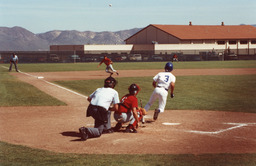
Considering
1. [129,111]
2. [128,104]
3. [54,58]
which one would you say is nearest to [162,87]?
[129,111]

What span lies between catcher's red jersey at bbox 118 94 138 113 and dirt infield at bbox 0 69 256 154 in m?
0.62

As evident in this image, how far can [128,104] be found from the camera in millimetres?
9836

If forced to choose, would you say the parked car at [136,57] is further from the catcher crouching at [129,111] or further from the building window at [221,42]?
the catcher crouching at [129,111]

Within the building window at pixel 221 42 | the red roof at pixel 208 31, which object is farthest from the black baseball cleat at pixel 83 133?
the building window at pixel 221 42

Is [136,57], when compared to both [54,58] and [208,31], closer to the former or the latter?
[54,58]

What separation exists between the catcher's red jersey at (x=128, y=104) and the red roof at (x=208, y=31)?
82.9 m

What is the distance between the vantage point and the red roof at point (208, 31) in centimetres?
9419

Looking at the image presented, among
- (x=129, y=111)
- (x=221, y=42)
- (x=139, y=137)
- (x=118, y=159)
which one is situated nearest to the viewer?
(x=118, y=159)

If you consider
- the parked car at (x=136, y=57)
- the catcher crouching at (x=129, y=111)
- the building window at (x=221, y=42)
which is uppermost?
the building window at (x=221, y=42)

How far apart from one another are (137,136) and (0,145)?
123 inches

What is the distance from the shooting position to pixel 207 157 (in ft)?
24.7

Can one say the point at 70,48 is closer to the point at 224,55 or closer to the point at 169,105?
the point at 224,55

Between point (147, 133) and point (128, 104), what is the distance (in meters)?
0.86

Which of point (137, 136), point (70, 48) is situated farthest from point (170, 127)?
point (70, 48)
